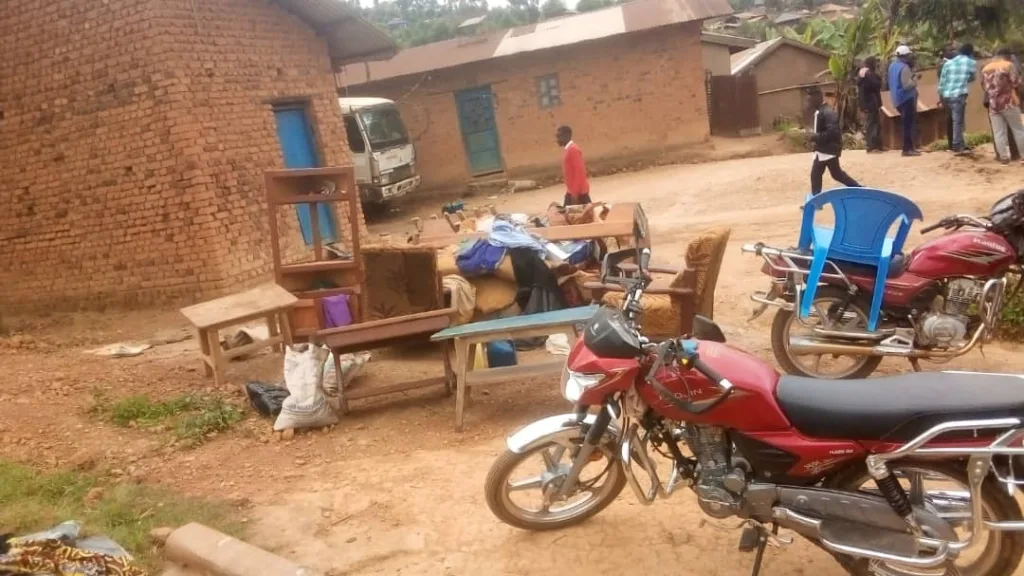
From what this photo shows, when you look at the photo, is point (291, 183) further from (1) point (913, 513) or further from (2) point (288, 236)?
(1) point (913, 513)

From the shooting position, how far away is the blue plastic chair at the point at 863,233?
4.65 metres

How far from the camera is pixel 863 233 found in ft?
15.6

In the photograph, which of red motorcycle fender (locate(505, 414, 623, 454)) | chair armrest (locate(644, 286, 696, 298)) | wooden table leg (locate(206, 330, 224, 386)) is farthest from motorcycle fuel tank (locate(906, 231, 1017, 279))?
wooden table leg (locate(206, 330, 224, 386))

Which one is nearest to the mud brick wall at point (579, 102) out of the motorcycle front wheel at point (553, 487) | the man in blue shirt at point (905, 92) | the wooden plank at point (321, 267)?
the man in blue shirt at point (905, 92)

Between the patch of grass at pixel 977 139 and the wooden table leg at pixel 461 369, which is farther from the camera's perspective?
the patch of grass at pixel 977 139

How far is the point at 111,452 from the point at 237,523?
4.76ft

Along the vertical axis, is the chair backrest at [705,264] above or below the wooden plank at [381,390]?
above

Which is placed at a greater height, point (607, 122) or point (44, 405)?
point (607, 122)

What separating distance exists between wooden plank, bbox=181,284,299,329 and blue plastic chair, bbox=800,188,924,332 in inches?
148

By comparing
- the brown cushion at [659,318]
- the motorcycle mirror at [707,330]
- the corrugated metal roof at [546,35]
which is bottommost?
the brown cushion at [659,318]

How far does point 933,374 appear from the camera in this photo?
2.81m

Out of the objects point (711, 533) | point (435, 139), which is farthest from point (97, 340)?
point (435, 139)

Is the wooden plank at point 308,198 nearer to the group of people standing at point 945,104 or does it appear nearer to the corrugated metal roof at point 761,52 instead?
the group of people standing at point 945,104

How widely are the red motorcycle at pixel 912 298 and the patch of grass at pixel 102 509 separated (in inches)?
137
